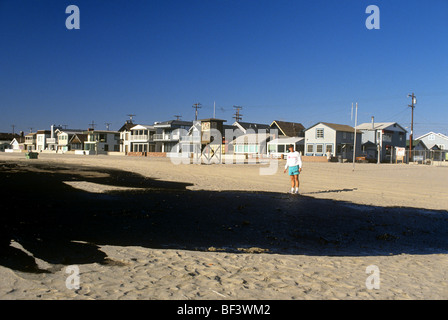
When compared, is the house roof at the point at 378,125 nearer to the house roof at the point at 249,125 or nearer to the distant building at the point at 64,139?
the house roof at the point at 249,125

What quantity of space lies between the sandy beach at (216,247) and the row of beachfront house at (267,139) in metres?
28.0

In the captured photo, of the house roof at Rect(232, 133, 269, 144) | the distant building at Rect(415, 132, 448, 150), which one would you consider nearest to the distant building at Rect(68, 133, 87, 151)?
the house roof at Rect(232, 133, 269, 144)

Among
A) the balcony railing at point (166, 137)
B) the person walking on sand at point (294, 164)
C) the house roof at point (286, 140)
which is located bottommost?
the person walking on sand at point (294, 164)

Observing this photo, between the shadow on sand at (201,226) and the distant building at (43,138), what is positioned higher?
the distant building at (43,138)

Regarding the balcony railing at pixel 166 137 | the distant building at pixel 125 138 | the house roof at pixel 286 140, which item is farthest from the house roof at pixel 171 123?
the house roof at pixel 286 140

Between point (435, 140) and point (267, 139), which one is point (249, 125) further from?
point (435, 140)

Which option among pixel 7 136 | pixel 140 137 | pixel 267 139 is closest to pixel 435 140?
pixel 267 139

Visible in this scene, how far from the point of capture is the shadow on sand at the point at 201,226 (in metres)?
6.38

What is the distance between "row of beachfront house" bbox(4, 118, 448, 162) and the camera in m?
60.7

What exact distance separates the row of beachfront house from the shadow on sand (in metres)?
27.4

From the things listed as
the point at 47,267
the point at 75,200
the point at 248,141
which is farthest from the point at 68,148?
the point at 47,267

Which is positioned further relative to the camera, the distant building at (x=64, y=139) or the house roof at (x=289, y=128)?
the distant building at (x=64, y=139)

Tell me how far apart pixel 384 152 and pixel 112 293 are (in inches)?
2670
